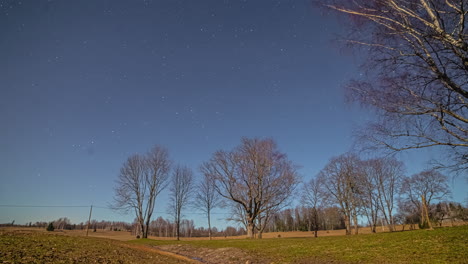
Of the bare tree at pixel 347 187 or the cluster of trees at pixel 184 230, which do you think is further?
the cluster of trees at pixel 184 230

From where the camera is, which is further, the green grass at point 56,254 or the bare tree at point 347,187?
the bare tree at point 347,187

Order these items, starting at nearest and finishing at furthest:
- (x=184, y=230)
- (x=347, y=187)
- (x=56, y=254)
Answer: (x=56, y=254) < (x=347, y=187) < (x=184, y=230)

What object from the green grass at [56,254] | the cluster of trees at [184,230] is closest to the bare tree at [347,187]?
the green grass at [56,254]

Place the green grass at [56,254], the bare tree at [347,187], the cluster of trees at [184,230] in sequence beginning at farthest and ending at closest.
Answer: the cluster of trees at [184,230], the bare tree at [347,187], the green grass at [56,254]

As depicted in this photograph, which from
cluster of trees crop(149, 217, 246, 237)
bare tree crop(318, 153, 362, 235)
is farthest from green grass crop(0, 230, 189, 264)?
cluster of trees crop(149, 217, 246, 237)

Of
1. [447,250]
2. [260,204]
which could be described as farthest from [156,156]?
[447,250]

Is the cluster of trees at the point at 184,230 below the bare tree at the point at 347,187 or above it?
below

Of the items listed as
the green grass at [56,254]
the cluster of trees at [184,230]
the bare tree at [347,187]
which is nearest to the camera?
the green grass at [56,254]

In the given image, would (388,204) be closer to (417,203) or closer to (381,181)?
(381,181)

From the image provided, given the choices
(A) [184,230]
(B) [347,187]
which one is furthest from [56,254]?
(A) [184,230]

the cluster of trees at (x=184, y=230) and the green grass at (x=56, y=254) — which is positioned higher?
the green grass at (x=56, y=254)

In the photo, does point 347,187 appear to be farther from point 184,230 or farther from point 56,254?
point 184,230

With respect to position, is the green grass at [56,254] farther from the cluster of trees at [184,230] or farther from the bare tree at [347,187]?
the cluster of trees at [184,230]

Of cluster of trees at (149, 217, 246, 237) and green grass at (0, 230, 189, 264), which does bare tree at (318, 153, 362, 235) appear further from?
cluster of trees at (149, 217, 246, 237)
